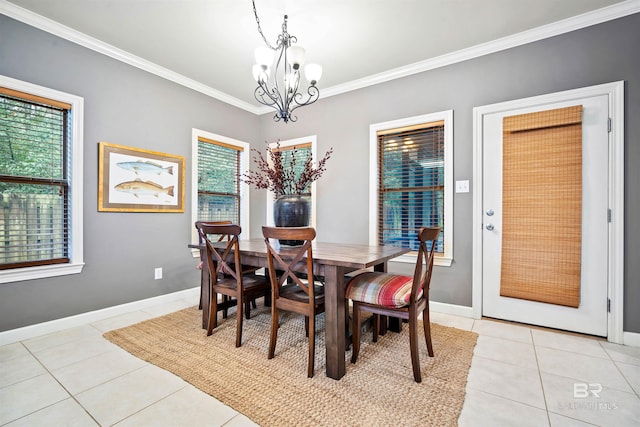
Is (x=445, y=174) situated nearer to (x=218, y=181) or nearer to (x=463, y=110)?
(x=463, y=110)

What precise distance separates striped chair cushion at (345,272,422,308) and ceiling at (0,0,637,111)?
82.9 inches

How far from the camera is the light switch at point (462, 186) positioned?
2.84 metres

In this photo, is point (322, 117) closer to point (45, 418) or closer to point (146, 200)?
point (146, 200)

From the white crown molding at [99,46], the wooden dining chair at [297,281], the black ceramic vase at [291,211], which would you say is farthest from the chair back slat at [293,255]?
the white crown molding at [99,46]

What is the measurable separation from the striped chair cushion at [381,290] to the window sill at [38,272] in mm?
2477

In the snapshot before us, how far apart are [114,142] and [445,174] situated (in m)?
3.37

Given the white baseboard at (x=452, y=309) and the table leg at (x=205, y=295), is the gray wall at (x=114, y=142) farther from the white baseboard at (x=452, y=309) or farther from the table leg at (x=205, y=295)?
the white baseboard at (x=452, y=309)

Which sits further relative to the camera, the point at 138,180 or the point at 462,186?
the point at 138,180

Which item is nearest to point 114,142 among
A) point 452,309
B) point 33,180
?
point 33,180

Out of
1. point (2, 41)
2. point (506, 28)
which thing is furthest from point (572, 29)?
point (2, 41)

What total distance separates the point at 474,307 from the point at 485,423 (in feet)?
5.23

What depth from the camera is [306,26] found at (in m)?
2.46

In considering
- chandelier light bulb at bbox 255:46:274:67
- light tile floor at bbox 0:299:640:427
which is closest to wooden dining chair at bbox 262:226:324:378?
light tile floor at bbox 0:299:640:427

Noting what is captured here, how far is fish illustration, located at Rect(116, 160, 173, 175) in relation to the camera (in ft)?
9.63
